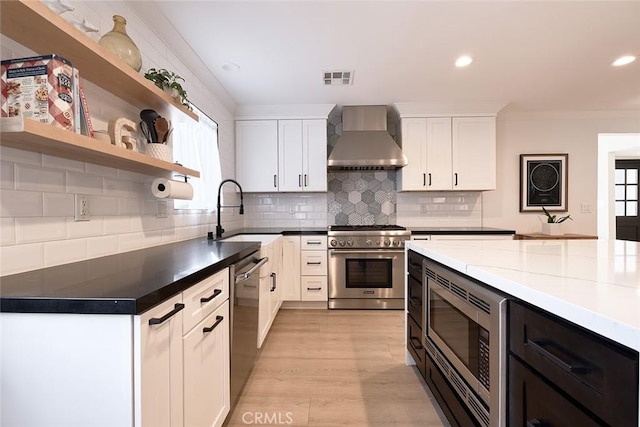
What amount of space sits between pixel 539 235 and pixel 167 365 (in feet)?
14.4

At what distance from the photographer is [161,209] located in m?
2.05

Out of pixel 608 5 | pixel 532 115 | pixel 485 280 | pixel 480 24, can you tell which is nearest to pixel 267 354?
pixel 485 280

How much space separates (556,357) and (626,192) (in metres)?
7.41

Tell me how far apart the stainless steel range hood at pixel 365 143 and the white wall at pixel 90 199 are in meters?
1.88

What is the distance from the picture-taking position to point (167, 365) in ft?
3.18

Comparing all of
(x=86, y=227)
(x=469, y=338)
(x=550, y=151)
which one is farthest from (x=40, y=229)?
(x=550, y=151)

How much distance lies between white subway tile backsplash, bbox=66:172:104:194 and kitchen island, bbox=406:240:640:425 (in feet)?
5.61

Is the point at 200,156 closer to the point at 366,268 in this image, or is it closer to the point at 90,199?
the point at 90,199

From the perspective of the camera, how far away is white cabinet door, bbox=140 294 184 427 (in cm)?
84

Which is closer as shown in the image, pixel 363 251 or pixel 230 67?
pixel 230 67

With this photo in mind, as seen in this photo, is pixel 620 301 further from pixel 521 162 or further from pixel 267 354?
pixel 521 162

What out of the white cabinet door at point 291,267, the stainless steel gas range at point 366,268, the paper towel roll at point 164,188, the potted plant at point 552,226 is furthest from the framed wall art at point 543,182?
the paper towel roll at point 164,188

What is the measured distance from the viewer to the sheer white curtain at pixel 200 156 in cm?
238

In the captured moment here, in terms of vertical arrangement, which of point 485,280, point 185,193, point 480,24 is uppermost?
A: point 480,24
